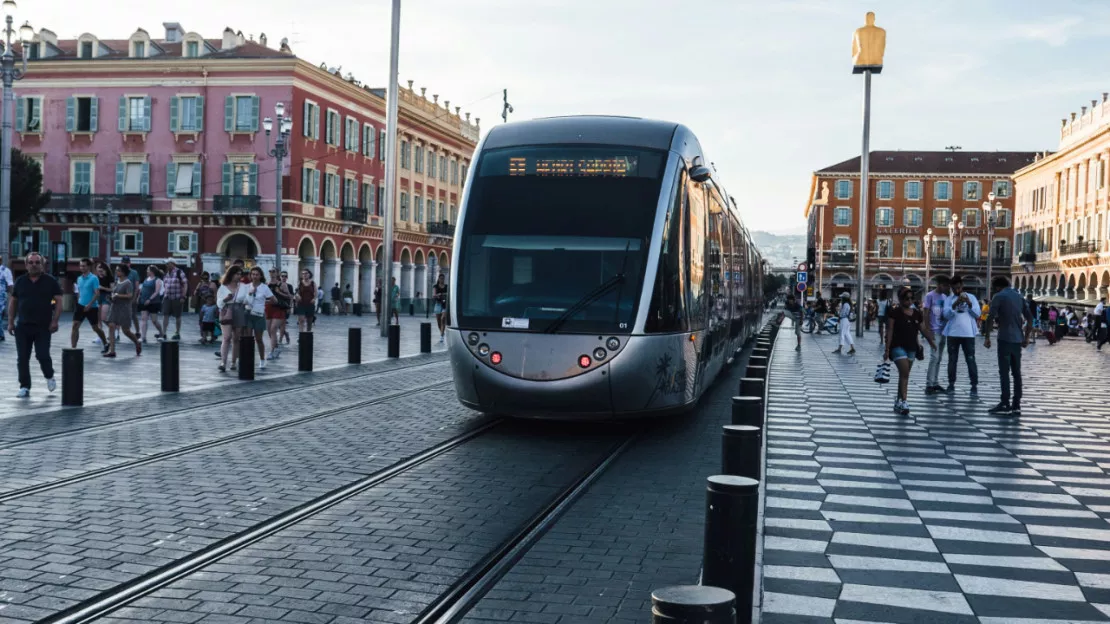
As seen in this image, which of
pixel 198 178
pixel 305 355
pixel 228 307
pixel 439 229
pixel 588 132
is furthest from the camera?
pixel 439 229

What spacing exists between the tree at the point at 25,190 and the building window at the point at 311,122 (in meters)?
11.6

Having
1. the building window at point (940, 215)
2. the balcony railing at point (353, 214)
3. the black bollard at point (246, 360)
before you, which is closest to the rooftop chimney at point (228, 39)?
the balcony railing at point (353, 214)

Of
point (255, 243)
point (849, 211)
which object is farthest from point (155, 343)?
point (849, 211)

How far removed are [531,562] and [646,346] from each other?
14.4 ft

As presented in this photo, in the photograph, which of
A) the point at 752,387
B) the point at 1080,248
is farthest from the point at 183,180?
the point at 1080,248

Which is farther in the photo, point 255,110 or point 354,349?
point 255,110

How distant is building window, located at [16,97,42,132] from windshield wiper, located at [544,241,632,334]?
50.4 metres

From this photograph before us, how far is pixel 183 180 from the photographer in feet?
169

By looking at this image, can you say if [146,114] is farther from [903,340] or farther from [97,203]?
[903,340]

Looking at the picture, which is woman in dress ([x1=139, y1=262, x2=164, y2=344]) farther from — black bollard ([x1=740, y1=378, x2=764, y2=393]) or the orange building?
the orange building

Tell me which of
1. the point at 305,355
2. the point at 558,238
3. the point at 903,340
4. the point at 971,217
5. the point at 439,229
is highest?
the point at 971,217

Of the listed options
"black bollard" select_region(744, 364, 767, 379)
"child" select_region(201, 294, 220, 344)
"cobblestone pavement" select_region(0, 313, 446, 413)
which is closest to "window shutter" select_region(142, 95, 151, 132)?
"cobblestone pavement" select_region(0, 313, 446, 413)

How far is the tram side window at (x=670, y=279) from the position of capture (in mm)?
10023

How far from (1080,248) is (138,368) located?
223 feet
